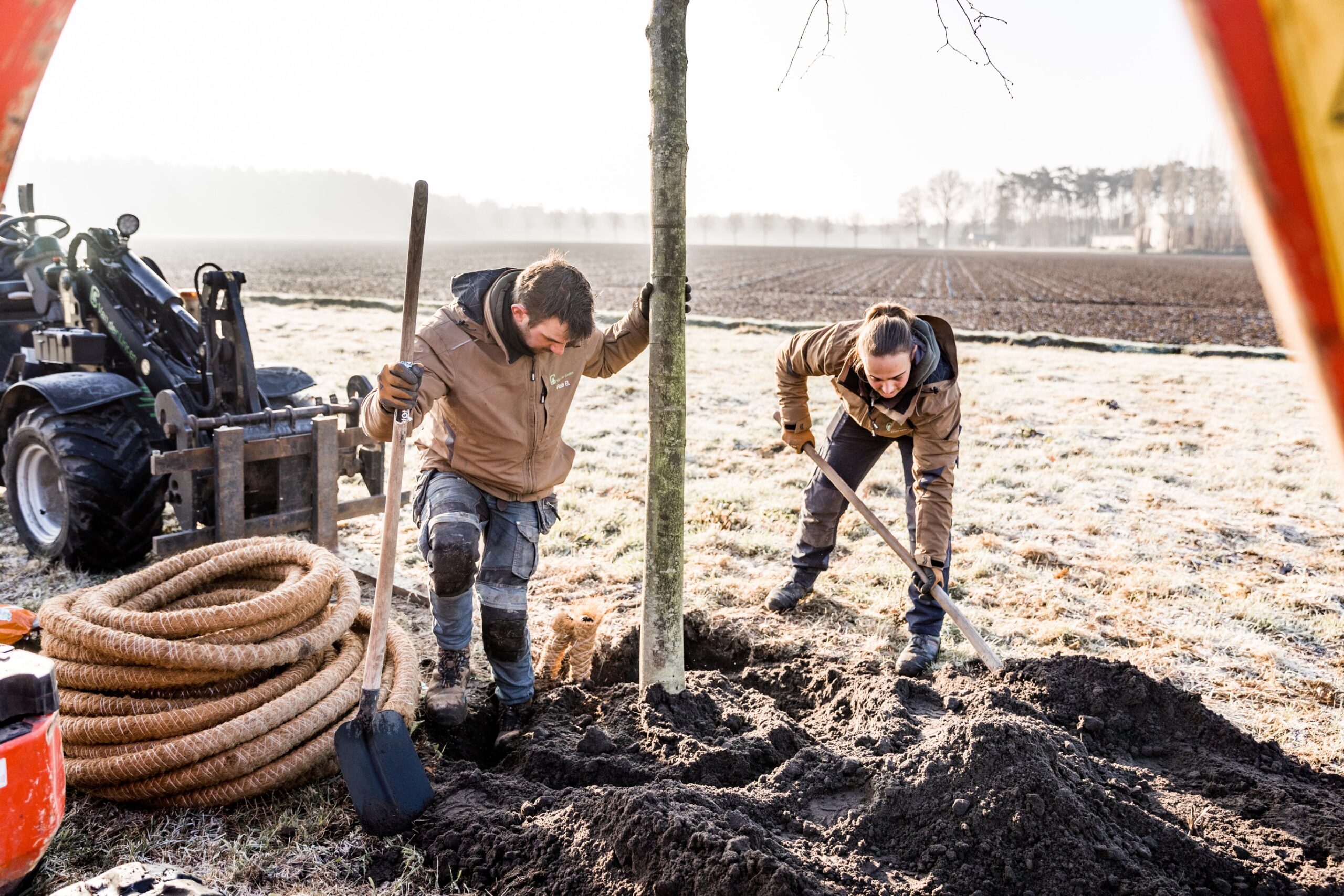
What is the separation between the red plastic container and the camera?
180cm

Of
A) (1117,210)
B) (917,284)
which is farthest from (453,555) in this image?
(1117,210)

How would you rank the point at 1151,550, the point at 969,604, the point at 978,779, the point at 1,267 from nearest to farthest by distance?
the point at 978,779
the point at 969,604
the point at 1151,550
the point at 1,267

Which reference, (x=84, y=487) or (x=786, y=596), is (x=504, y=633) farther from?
(x=84, y=487)

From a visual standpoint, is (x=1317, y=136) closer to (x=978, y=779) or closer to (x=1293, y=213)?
(x=1293, y=213)

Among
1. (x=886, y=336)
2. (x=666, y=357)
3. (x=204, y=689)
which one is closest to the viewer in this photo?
(x=204, y=689)

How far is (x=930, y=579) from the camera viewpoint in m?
4.16

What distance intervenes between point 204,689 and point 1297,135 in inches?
136

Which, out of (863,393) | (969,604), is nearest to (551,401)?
(863,393)

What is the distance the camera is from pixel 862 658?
13.9 ft

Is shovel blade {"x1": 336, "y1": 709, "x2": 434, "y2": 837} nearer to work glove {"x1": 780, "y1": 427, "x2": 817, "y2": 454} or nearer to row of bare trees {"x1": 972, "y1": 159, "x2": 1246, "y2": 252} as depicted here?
work glove {"x1": 780, "y1": 427, "x2": 817, "y2": 454}

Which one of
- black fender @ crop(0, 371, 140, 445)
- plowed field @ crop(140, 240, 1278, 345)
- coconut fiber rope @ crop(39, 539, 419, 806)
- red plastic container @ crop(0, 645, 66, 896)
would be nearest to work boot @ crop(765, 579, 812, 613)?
coconut fiber rope @ crop(39, 539, 419, 806)

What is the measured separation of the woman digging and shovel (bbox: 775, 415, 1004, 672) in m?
0.06

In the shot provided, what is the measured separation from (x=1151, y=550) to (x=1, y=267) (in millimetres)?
8070

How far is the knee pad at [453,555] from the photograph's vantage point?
3402mm
